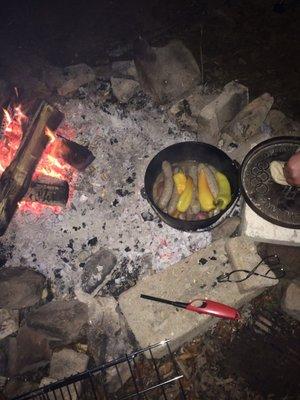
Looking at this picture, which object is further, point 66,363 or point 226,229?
point 226,229

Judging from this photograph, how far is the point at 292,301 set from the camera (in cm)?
460

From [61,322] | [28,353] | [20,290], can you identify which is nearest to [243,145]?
[61,322]

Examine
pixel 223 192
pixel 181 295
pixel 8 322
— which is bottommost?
pixel 8 322

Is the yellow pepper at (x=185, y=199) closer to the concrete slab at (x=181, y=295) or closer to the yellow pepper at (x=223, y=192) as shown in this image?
the yellow pepper at (x=223, y=192)

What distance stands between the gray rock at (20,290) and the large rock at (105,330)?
25.9 inches

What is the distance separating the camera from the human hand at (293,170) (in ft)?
13.3

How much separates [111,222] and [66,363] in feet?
6.67

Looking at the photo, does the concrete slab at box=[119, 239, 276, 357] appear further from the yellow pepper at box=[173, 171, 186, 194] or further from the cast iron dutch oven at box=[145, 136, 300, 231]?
the yellow pepper at box=[173, 171, 186, 194]

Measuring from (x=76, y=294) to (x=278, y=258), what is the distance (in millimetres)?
2917

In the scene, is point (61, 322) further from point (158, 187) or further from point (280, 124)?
point (280, 124)

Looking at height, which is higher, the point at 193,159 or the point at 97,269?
the point at 193,159

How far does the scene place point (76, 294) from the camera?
16.0 feet

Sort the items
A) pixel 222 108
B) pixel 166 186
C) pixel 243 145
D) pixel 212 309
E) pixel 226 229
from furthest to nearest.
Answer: pixel 222 108
pixel 243 145
pixel 226 229
pixel 166 186
pixel 212 309

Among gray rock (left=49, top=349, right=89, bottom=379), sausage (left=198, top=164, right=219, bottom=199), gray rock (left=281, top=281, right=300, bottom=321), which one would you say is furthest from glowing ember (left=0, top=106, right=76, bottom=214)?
gray rock (left=281, top=281, right=300, bottom=321)
